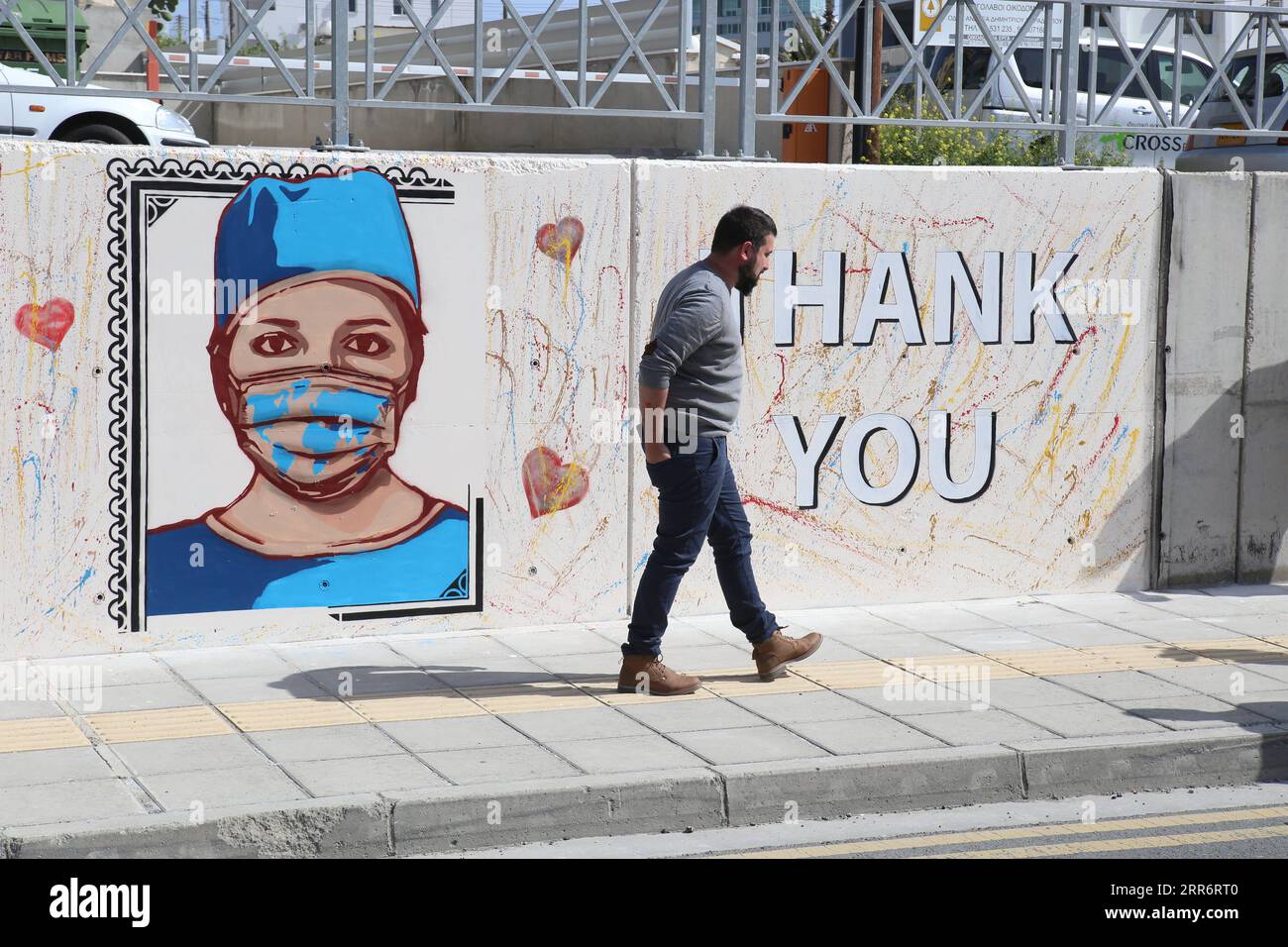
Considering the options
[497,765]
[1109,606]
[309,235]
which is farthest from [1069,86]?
[497,765]

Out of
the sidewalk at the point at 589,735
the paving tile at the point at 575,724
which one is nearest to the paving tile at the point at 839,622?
the sidewalk at the point at 589,735

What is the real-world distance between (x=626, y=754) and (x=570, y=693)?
90 cm

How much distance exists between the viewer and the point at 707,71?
25.5ft

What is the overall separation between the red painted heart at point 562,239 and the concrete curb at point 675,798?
293cm

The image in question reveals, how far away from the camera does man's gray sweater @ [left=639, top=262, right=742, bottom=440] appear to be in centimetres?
618

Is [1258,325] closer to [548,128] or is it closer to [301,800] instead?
[301,800]

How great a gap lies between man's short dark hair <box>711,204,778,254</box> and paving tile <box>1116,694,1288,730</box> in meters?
2.46

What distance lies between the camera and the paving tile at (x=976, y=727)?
5996 mm

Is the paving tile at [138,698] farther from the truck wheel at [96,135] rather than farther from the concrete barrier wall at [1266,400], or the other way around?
the truck wheel at [96,135]

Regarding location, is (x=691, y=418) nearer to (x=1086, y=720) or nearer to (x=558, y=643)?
(x=558, y=643)

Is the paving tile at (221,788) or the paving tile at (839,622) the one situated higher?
the paving tile at (839,622)

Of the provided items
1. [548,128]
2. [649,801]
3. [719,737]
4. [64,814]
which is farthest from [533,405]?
[548,128]

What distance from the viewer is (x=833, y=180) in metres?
7.91

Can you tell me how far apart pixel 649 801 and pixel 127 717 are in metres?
2.12
